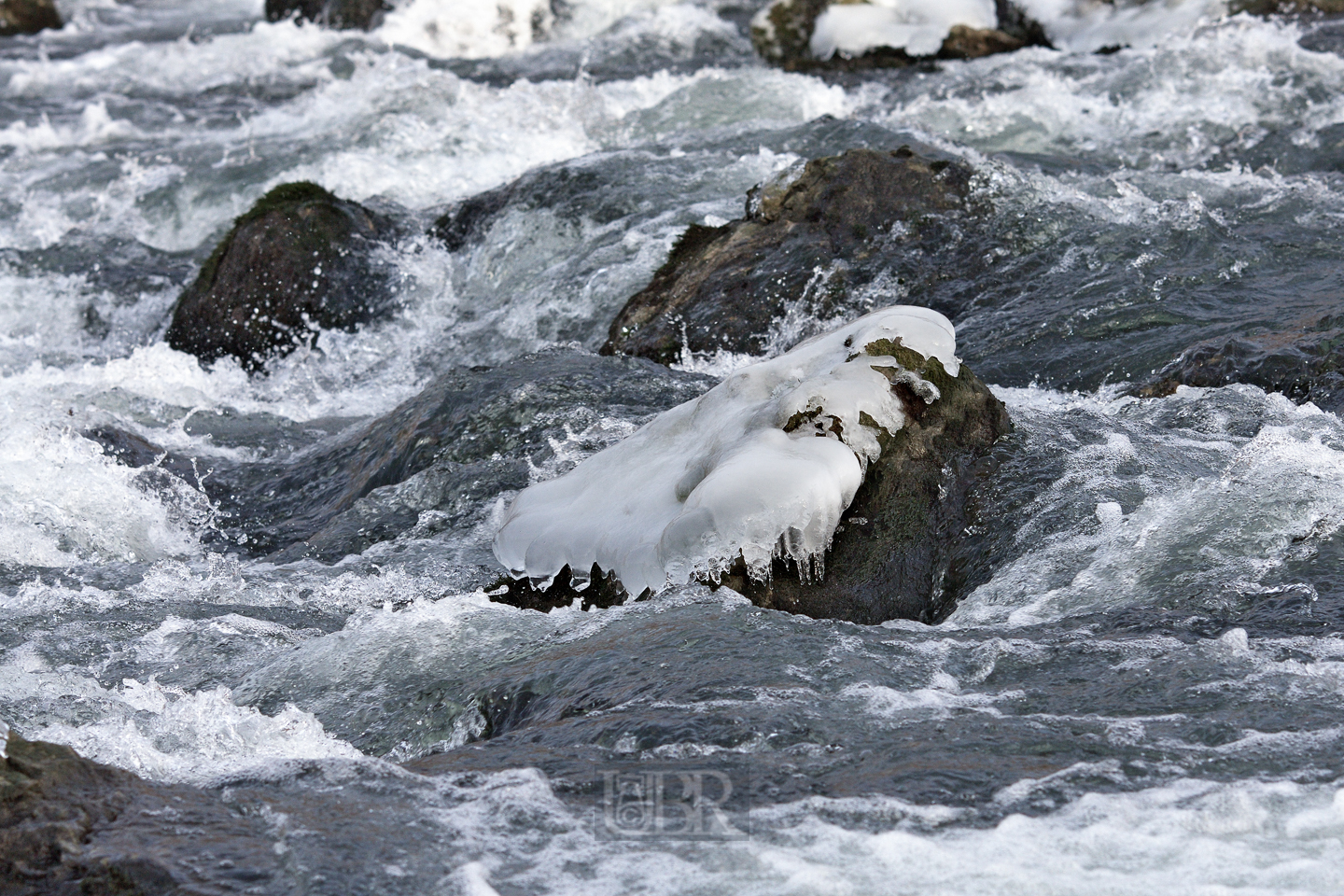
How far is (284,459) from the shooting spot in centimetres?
651

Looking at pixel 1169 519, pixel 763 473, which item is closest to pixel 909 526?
pixel 763 473

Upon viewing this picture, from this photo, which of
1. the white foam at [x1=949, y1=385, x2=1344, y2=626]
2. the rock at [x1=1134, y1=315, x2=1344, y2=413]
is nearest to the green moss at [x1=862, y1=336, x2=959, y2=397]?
the white foam at [x1=949, y1=385, x2=1344, y2=626]

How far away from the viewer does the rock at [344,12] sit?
18.0 metres

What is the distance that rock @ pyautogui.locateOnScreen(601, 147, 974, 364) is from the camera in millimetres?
6512

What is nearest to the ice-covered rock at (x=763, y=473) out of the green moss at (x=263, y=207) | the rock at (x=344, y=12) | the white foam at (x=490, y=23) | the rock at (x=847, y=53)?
the green moss at (x=263, y=207)

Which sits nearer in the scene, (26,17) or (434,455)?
(434,455)

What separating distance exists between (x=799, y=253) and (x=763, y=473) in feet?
9.78

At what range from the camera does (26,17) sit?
19141mm

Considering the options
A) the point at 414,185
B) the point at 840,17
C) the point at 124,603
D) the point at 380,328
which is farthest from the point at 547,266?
the point at 840,17

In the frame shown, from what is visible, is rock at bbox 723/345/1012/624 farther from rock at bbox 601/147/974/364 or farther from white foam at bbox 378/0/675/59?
white foam at bbox 378/0/675/59

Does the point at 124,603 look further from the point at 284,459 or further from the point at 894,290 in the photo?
the point at 894,290

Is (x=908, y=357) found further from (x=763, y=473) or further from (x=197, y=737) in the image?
(x=197, y=737)

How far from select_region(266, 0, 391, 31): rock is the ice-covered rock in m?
14.6

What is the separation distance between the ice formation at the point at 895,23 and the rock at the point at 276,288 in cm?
685
